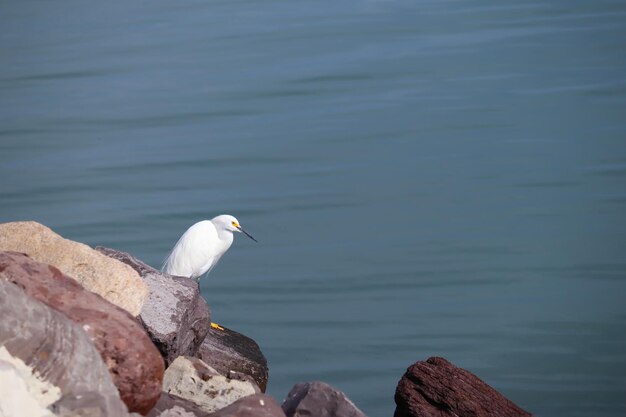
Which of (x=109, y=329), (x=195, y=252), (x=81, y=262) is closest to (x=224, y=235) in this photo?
(x=195, y=252)

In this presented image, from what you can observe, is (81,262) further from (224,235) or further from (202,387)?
(224,235)

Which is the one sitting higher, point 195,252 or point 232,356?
point 195,252

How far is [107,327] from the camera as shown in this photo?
3.97 m

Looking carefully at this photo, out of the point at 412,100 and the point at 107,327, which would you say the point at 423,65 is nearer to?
the point at 412,100

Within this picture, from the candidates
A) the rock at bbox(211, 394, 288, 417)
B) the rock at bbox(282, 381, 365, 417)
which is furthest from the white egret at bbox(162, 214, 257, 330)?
the rock at bbox(211, 394, 288, 417)

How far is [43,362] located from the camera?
3.50 metres

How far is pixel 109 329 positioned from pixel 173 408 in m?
0.73

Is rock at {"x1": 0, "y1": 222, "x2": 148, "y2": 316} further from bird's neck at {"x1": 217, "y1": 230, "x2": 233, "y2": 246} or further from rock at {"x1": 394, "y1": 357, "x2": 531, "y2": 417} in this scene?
bird's neck at {"x1": 217, "y1": 230, "x2": 233, "y2": 246}

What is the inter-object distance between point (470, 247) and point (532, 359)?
2455mm

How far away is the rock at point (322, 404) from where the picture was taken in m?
4.91

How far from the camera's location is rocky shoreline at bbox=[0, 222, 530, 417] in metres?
3.50

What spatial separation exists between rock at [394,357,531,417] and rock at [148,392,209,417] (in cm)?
106

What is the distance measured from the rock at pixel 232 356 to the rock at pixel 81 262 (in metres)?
0.92

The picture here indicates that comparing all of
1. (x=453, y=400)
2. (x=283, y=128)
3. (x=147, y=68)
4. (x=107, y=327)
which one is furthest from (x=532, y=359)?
(x=147, y=68)
